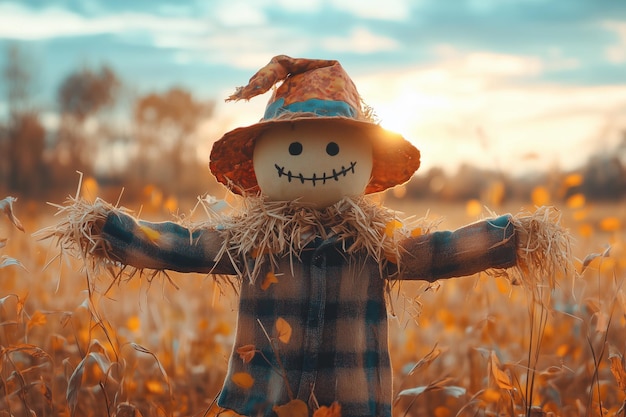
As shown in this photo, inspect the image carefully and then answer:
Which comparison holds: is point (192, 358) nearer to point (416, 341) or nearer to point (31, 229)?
point (416, 341)

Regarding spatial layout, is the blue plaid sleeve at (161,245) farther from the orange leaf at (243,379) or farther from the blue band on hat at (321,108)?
the blue band on hat at (321,108)

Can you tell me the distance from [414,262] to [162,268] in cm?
71

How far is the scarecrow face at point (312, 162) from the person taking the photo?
1934 millimetres

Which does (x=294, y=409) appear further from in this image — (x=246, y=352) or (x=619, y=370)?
(x=619, y=370)

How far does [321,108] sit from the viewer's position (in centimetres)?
194

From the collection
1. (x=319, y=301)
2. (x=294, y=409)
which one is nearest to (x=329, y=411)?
(x=294, y=409)

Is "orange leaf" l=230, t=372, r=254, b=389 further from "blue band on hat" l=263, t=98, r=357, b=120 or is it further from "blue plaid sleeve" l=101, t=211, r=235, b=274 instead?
"blue band on hat" l=263, t=98, r=357, b=120

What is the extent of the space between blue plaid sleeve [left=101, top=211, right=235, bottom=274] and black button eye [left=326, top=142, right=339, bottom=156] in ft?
1.30

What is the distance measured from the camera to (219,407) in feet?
6.47

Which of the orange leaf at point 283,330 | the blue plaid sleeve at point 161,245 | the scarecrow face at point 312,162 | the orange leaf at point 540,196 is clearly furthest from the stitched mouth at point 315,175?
the orange leaf at point 540,196

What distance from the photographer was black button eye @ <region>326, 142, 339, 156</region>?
76.6 inches

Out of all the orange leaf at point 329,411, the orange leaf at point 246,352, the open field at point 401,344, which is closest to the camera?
the orange leaf at point 329,411

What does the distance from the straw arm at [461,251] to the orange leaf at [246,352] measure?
49cm

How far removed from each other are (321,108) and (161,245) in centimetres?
59
